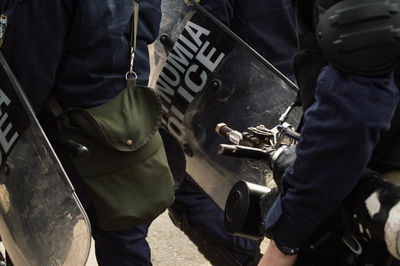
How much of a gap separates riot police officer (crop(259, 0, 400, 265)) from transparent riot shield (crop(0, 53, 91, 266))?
0.68 m

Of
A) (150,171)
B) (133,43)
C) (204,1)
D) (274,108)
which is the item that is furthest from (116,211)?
(204,1)

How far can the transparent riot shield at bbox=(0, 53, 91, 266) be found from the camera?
1712mm

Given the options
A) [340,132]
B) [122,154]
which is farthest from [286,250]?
[122,154]

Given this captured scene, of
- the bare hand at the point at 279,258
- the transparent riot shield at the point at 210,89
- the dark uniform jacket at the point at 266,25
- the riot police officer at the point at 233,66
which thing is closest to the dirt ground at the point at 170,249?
the riot police officer at the point at 233,66

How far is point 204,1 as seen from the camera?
2.54 m

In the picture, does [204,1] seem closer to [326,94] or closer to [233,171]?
[233,171]

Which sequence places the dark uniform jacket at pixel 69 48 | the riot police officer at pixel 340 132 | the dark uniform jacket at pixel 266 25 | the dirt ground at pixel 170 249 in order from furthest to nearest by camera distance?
1. the dirt ground at pixel 170 249
2. the dark uniform jacket at pixel 266 25
3. the dark uniform jacket at pixel 69 48
4. the riot police officer at pixel 340 132

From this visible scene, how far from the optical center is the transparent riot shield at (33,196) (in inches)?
67.4

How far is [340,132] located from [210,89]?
4.70 ft

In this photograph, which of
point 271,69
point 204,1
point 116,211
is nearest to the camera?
point 116,211

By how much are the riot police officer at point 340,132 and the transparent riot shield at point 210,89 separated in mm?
1086

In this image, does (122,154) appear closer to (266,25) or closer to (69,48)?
(69,48)

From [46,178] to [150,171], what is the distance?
41 centimetres

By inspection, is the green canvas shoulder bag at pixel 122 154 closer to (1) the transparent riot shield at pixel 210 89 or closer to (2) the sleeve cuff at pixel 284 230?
(1) the transparent riot shield at pixel 210 89
